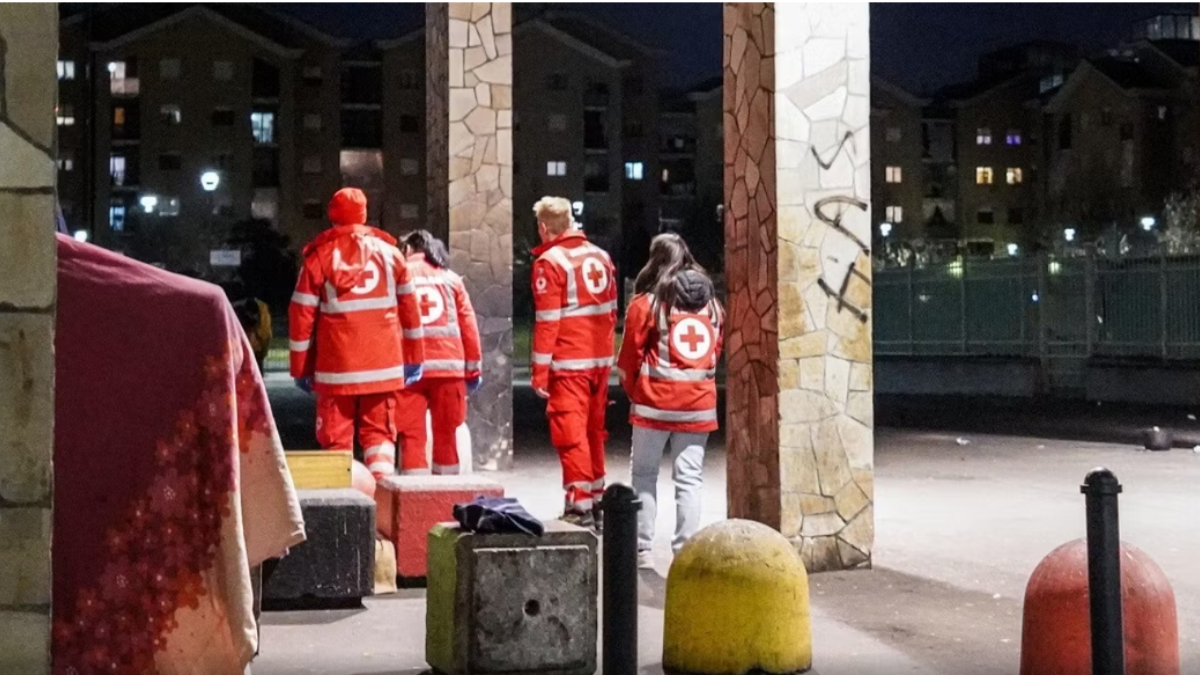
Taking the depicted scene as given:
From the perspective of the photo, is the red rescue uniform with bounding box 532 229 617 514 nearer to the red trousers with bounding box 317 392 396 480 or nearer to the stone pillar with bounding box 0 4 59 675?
the red trousers with bounding box 317 392 396 480

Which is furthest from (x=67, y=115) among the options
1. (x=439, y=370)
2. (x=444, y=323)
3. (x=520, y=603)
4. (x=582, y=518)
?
(x=520, y=603)

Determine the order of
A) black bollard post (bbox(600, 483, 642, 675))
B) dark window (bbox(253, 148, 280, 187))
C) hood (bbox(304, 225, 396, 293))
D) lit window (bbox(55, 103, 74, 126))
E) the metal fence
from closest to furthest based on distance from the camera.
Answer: black bollard post (bbox(600, 483, 642, 675)) < hood (bbox(304, 225, 396, 293)) < the metal fence < lit window (bbox(55, 103, 74, 126)) < dark window (bbox(253, 148, 280, 187))

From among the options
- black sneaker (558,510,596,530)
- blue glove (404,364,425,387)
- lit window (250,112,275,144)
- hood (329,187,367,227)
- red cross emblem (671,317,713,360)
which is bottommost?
black sneaker (558,510,596,530)

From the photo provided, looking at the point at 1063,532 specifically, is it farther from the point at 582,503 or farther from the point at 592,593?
the point at 592,593

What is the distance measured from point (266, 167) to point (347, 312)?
84.4 meters

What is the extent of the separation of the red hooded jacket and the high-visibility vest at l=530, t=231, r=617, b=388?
981 mm

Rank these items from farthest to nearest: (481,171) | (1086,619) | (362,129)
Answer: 1. (362,129)
2. (481,171)
3. (1086,619)

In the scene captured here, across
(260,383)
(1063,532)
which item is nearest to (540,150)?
(1063,532)

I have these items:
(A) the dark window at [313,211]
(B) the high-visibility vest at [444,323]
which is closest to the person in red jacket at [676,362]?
(B) the high-visibility vest at [444,323]

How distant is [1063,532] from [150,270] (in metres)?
8.33

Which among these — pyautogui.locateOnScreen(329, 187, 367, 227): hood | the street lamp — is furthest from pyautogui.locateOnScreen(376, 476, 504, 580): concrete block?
the street lamp

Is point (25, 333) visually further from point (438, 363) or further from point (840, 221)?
point (438, 363)

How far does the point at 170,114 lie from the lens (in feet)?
298

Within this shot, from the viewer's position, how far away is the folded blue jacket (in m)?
7.00
